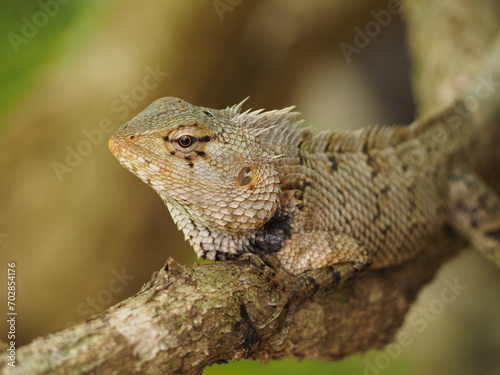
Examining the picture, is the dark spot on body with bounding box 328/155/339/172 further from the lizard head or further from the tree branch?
the tree branch

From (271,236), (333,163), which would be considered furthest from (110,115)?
(271,236)

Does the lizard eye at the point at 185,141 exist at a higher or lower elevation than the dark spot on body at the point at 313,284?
higher

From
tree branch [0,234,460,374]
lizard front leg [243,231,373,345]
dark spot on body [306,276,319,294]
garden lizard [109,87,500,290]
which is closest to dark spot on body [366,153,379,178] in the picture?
garden lizard [109,87,500,290]

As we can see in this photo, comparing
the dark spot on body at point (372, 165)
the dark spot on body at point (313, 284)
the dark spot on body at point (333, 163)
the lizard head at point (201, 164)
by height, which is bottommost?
the dark spot on body at point (313, 284)

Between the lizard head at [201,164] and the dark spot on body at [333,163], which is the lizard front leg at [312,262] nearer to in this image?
the lizard head at [201,164]

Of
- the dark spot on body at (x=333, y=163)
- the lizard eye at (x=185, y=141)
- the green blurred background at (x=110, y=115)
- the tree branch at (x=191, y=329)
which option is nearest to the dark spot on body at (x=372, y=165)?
the dark spot on body at (x=333, y=163)

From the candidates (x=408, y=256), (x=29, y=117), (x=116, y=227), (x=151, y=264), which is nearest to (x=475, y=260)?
(x=408, y=256)

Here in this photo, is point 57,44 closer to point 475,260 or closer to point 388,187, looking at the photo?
point 388,187

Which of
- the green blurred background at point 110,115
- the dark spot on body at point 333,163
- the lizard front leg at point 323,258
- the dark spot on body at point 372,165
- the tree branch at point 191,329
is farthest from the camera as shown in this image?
the green blurred background at point 110,115
